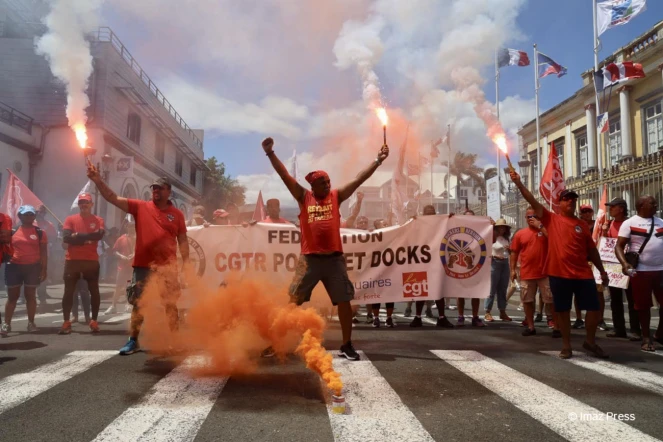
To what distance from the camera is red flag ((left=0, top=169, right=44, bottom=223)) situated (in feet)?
32.2

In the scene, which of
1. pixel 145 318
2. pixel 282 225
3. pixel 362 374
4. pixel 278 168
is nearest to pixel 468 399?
pixel 362 374

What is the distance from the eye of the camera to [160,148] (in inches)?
1056

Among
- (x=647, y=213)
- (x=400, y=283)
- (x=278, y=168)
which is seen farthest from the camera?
(x=400, y=283)

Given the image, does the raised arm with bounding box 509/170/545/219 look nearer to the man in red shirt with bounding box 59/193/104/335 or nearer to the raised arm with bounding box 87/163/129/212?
the raised arm with bounding box 87/163/129/212

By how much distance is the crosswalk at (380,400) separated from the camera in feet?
9.19

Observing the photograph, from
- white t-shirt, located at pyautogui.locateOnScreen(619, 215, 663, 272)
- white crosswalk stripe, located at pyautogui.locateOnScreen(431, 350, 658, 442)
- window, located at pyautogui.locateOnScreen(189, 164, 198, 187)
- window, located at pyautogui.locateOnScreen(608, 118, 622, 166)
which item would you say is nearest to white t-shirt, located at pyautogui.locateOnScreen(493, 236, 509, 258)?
white t-shirt, located at pyautogui.locateOnScreen(619, 215, 663, 272)

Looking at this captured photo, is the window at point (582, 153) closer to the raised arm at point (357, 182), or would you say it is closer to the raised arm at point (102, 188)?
the raised arm at point (357, 182)

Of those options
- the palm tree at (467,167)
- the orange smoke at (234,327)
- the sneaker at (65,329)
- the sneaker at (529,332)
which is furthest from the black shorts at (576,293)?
the palm tree at (467,167)

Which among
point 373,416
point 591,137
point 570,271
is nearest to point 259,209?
point 570,271

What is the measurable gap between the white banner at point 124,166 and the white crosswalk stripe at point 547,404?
19.3 m

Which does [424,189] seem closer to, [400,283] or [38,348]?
[400,283]

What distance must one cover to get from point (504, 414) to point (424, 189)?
123 ft

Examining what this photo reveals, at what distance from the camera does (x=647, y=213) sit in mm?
5871

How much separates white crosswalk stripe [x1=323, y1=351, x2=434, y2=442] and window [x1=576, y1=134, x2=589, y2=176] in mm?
24349
